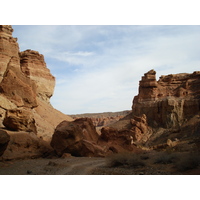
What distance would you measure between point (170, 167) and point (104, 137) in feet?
45.4

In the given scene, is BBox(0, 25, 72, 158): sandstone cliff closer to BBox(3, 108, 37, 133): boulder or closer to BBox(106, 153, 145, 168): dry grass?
BBox(3, 108, 37, 133): boulder

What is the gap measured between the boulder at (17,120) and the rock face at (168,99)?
35.2 meters

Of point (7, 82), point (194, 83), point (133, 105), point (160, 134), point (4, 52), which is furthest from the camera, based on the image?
point (133, 105)

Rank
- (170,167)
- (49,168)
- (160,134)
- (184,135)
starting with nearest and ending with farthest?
(170,167), (49,168), (184,135), (160,134)

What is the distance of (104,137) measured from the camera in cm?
2355

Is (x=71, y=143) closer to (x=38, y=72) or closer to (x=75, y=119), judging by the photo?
(x=75, y=119)

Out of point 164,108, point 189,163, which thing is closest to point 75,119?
point 189,163

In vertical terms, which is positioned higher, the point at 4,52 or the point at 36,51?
the point at 36,51

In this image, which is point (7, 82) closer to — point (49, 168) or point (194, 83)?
point (49, 168)

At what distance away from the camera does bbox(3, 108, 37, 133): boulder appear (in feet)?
54.1

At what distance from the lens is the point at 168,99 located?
5106 centimetres

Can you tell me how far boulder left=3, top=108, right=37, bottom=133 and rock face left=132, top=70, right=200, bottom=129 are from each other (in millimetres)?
35223

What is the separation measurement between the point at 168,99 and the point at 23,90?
114 ft

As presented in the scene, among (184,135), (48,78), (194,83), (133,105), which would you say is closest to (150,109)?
(133,105)
